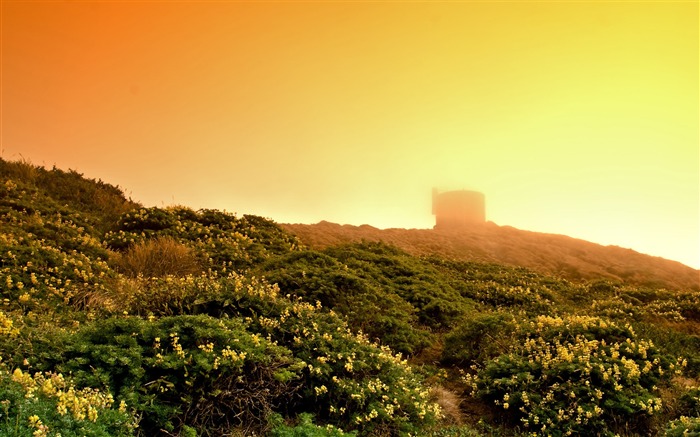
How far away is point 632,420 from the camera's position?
8094 millimetres

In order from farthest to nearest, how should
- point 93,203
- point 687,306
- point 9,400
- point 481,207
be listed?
point 481,207 < point 93,203 < point 687,306 < point 9,400

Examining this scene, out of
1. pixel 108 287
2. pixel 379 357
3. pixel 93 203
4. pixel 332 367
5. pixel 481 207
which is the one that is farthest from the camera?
pixel 481 207

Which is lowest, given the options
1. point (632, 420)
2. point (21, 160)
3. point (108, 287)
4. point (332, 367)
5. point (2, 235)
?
point (632, 420)

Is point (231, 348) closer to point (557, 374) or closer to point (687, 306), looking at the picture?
point (557, 374)

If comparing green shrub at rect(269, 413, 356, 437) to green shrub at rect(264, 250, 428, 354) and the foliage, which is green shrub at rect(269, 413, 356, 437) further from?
the foliage

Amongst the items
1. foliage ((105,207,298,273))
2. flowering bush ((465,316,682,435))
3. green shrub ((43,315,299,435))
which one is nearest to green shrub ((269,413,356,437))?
green shrub ((43,315,299,435))

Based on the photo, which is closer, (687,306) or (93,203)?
(687,306)

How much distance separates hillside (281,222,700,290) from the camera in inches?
1307

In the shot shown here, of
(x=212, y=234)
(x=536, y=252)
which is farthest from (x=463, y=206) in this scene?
(x=212, y=234)

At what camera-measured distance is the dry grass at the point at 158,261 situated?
42.8 feet

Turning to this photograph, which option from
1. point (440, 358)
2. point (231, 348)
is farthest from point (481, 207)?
point (231, 348)

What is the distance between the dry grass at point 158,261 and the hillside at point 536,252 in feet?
49.4

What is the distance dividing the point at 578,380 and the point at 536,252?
31.6 meters

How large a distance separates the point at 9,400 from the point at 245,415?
2.75 m
